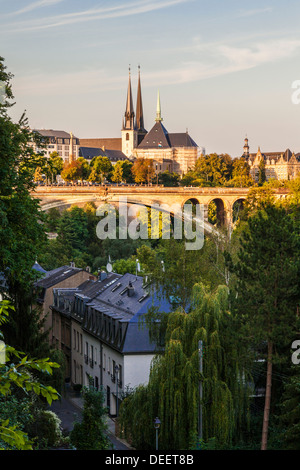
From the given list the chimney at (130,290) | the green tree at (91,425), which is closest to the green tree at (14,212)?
the green tree at (91,425)

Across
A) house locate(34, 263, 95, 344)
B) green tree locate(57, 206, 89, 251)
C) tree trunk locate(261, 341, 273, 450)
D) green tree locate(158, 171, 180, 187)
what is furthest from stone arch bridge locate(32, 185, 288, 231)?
tree trunk locate(261, 341, 273, 450)

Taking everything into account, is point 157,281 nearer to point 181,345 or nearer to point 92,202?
point 181,345

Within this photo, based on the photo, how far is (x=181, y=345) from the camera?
24719mm

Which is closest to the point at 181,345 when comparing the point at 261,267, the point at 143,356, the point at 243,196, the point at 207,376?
the point at 207,376

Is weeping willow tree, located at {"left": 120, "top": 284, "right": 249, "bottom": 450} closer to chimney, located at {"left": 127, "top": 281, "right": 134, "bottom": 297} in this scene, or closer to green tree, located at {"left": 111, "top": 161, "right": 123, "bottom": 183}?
chimney, located at {"left": 127, "top": 281, "right": 134, "bottom": 297}

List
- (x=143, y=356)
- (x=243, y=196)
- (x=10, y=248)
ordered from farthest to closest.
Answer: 1. (x=243, y=196)
2. (x=143, y=356)
3. (x=10, y=248)

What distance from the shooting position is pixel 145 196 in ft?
386

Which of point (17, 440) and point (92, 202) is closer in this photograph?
point (17, 440)

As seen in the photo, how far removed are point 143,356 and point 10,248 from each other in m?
9.77

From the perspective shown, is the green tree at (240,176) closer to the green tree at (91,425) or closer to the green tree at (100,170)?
the green tree at (100,170)

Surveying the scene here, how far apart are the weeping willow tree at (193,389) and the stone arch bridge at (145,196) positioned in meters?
84.3

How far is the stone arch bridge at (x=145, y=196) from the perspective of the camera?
112 meters

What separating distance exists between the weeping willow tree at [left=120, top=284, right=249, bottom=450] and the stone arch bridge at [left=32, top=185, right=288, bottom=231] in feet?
277

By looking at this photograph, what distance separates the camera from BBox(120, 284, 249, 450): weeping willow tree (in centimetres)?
2378
